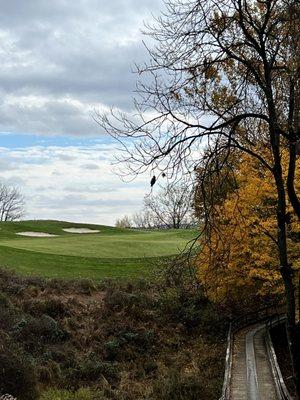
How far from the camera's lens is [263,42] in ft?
30.3

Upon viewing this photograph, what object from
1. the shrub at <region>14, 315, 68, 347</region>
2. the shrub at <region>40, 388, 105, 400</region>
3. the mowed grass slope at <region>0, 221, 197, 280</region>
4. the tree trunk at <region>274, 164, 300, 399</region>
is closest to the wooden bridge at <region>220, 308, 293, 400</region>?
the shrub at <region>40, 388, 105, 400</region>

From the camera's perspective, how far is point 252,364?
19.5 m

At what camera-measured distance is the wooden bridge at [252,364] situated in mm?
15711

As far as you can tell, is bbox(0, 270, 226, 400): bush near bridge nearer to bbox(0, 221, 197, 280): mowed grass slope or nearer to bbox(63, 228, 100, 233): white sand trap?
bbox(0, 221, 197, 280): mowed grass slope

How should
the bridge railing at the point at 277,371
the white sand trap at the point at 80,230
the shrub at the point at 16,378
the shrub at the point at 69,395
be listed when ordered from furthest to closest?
the white sand trap at the point at 80,230 → the shrub at the point at 69,395 → the shrub at the point at 16,378 → the bridge railing at the point at 277,371

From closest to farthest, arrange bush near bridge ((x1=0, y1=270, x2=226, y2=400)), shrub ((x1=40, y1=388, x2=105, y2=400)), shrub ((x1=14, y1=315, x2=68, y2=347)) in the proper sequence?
shrub ((x1=40, y1=388, x2=105, y2=400)) → bush near bridge ((x1=0, y1=270, x2=226, y2=400)) → shrub ((x1=14, y1=315, x2=68, y2=347))

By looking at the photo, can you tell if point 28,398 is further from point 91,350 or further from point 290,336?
point 290,336

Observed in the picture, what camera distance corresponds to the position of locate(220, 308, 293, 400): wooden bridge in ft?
51.5

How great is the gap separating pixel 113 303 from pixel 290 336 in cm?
1756

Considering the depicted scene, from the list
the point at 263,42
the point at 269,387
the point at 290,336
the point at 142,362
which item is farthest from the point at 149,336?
the point at 263,42

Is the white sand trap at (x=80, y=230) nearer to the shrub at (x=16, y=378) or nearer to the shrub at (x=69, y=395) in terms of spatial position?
the shrub at (x=69, y=395)

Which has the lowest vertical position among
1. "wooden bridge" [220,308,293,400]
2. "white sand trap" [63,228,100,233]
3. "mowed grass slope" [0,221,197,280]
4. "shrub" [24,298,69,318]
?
"wooden bridge" [220,308,293,400]

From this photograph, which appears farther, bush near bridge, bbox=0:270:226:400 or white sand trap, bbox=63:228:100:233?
white sand trap, bbox=63:228:100:233

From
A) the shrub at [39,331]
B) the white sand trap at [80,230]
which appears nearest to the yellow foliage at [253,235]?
the shrub at [39,331]
